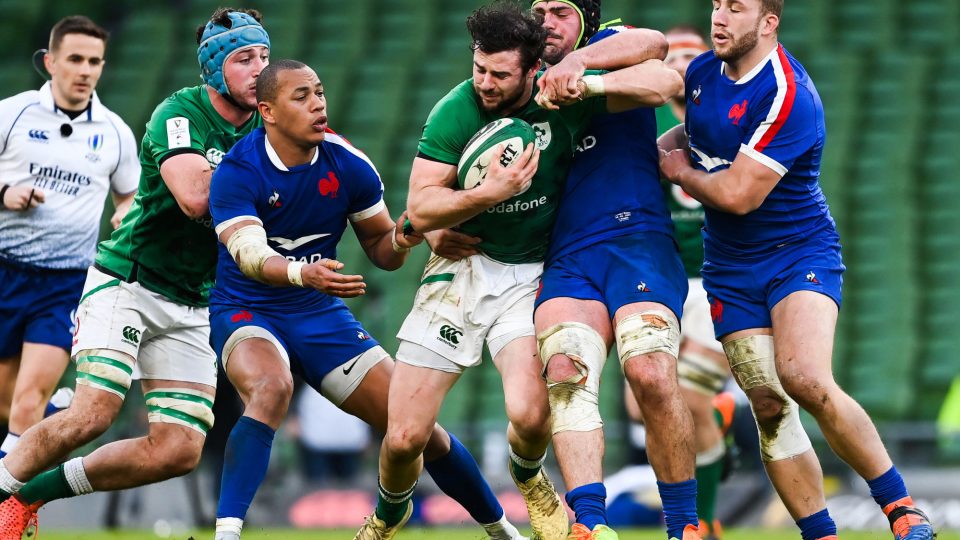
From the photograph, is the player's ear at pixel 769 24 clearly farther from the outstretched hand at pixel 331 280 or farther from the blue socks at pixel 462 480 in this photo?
the blue socks at pixel 462 480

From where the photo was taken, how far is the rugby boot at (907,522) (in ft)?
19.9

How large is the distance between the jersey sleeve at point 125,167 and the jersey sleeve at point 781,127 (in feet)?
12.8

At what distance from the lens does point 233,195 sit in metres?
6.56

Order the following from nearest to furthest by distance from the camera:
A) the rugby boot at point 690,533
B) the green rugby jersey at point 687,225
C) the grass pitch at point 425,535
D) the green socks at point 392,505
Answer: the rugby boot at point 690,533
the green socks at point 392,505
the green rugby jersey at point 687,225
the grass pitch at point 425,535

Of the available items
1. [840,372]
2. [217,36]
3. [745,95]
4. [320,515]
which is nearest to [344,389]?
[217,36]

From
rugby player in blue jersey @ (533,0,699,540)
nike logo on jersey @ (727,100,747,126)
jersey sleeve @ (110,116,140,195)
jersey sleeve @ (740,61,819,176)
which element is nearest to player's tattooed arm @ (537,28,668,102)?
rugby player in blue jersey @ (533,0,699,540)

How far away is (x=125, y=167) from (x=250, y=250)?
239 cm

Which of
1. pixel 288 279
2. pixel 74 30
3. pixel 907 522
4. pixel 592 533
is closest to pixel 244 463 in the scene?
pixel 288 279

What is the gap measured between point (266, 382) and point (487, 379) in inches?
305

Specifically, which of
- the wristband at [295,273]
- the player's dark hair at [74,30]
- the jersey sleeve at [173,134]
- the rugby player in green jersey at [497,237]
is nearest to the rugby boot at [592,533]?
the rugby player in green jersey at [497,237]

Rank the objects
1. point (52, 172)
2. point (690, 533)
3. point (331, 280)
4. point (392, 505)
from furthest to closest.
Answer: point (52, 172) → point (392, 505) → point (331, 280) → point (690, 533)

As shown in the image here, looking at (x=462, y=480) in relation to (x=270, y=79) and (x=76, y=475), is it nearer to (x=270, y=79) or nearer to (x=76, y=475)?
(x=76, y=475)

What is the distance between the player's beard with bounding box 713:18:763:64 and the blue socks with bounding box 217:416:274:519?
264 cm

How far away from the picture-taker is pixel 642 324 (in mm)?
6047
